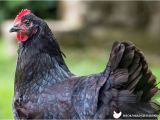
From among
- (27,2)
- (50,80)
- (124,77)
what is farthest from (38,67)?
(27,2)

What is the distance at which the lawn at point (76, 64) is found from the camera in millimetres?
10359

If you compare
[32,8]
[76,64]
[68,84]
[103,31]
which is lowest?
[68,84]

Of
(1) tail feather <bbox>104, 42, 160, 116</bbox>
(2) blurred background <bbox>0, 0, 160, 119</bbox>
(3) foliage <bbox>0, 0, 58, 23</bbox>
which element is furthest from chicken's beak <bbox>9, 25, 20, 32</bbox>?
(3) foliage <bbox>0, 0, 58, 23</bbox>

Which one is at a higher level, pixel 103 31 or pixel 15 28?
pixel 103 31

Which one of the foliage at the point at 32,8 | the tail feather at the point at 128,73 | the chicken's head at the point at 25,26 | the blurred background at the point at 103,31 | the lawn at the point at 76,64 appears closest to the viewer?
the tail feather at the point at 128,73

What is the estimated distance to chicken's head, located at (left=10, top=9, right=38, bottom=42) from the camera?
5301mm

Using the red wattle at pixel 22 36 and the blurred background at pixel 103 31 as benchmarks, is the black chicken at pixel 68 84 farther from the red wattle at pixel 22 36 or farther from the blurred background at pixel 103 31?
the blurred background at pixel 103 31

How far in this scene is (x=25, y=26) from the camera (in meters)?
5.34

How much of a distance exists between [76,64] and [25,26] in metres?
6.89

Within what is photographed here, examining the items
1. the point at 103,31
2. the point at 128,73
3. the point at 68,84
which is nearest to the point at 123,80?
the point at 128,73

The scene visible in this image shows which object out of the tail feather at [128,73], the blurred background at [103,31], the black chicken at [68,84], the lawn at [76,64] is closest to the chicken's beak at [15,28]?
the black chicken at [68,84]

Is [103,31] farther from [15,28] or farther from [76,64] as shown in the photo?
[15,28]

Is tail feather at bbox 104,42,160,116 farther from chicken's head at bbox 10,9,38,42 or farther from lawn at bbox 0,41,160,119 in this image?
lawn at bbox 0,41,160,119

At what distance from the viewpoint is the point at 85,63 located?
1222cm
